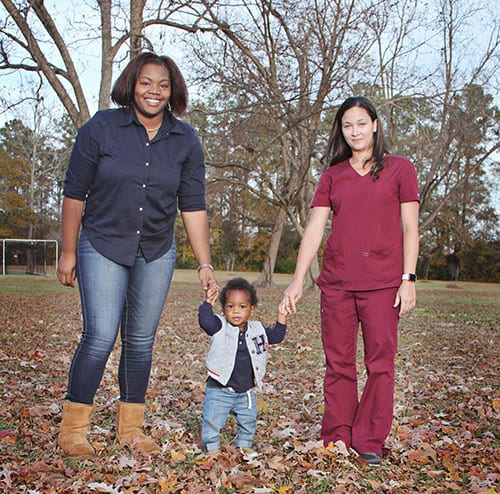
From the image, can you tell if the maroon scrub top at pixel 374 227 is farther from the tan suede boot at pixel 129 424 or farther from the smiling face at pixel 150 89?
the tan suede boot at pixel 129 424

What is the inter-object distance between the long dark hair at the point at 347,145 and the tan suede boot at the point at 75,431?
2.04m

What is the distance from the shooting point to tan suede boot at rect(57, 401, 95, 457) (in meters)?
3.39

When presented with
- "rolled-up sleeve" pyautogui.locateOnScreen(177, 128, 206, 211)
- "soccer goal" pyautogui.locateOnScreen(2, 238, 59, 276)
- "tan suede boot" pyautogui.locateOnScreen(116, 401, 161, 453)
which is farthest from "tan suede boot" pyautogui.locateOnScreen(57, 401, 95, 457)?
"soccer goal" pyautogui.locateOnScreen(2, 238, 59, 276)

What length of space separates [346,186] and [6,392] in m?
3.45

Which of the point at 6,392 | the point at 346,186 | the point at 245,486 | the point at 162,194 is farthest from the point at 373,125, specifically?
the point at 6,392

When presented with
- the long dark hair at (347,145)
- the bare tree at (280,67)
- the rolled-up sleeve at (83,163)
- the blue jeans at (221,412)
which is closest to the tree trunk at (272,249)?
the bare tree at (280,67)

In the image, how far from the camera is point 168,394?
217 inches

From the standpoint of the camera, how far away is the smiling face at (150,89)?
11.2ft

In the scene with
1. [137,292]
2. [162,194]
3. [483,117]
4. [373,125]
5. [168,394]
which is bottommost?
[168,394]

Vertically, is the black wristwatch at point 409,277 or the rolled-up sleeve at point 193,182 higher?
the rolled-up sleeve at point 193,182

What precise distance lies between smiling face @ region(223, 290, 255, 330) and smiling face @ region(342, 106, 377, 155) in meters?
1.08

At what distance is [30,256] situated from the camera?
29.0m

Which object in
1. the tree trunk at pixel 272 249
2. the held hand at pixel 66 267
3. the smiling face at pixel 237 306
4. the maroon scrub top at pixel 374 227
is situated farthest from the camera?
the tree trunk at pixel 272 249

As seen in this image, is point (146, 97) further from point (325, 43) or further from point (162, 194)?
point (325, 43)
